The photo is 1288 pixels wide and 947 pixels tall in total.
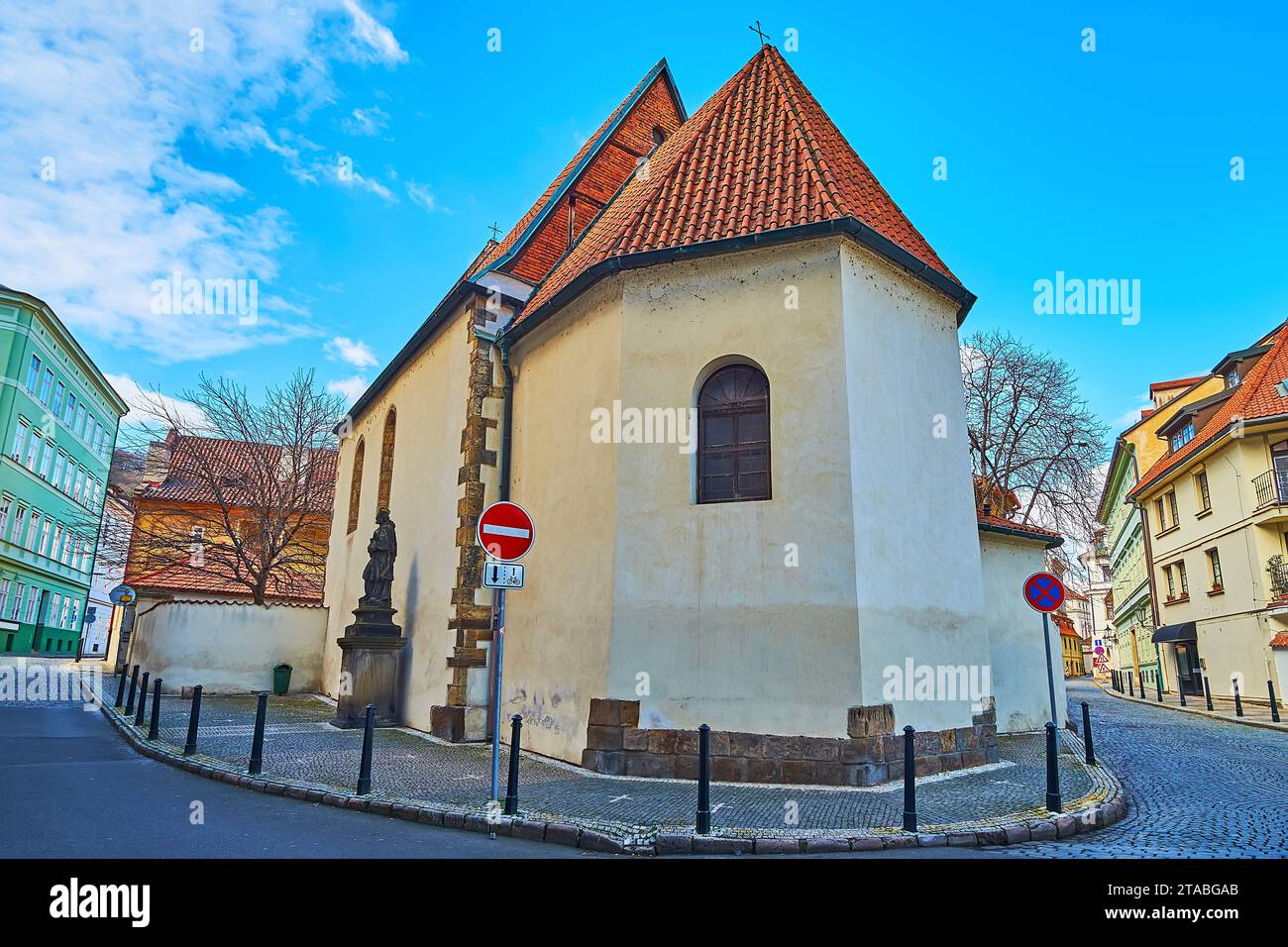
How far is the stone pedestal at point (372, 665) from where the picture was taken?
1423 centimetres

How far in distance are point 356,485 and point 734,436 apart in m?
14.9

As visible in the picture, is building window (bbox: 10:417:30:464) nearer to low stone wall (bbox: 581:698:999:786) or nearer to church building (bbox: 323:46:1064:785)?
church building (bbox: 323:46:1064:785)

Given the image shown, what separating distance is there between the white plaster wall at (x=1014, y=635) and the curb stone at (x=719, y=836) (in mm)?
6705

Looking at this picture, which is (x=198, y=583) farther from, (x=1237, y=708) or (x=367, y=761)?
(x=1237, y=708)

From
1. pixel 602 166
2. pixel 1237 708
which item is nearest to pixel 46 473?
pixel 602 166

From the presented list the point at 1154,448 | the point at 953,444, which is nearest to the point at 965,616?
the point at 953,444

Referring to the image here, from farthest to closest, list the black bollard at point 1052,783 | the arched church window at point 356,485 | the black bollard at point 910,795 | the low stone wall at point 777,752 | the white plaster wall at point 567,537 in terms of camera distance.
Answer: the arched church window at point 356,485 → the white plaster wall at point 567,537 → the low stone wall at point 777,752 → the black bollard at point 1052,783 → the black bollard at point 910,795

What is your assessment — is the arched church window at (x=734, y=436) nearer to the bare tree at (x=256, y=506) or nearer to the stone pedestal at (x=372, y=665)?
the stone pedestal at (x=372, y=665)

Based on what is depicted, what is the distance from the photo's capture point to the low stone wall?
28.1 feet

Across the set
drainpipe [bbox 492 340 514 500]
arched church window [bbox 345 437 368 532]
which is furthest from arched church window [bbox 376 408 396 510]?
drainpipe [bbox 492 340 514 500]

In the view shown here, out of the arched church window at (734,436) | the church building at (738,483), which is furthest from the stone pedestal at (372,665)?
the arched church window at (734,436)
